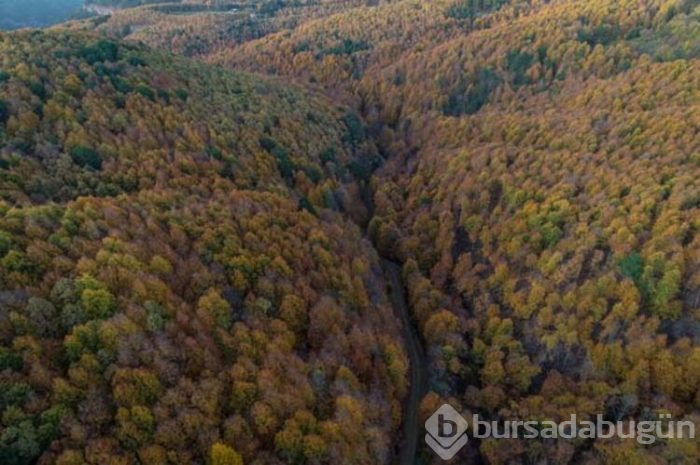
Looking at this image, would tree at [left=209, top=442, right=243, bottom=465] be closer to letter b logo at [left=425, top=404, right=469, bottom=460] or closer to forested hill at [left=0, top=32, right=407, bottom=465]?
forested hill at [left=0, top=32, right=407, bottom=465]

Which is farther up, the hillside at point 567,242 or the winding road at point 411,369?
the hillside at point 567,242

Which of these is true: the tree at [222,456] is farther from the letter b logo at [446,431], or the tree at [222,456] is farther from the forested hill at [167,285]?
the letter b logo at [446,431]

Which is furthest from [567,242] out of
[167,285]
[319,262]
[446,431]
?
[167,285]

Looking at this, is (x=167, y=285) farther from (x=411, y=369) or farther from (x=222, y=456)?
(x=411, y=369)

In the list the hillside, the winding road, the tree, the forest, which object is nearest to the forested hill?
the tree

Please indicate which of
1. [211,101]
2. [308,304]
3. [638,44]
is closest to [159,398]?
[308,304]

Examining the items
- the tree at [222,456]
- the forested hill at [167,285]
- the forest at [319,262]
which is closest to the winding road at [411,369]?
the forest at [319,262]
